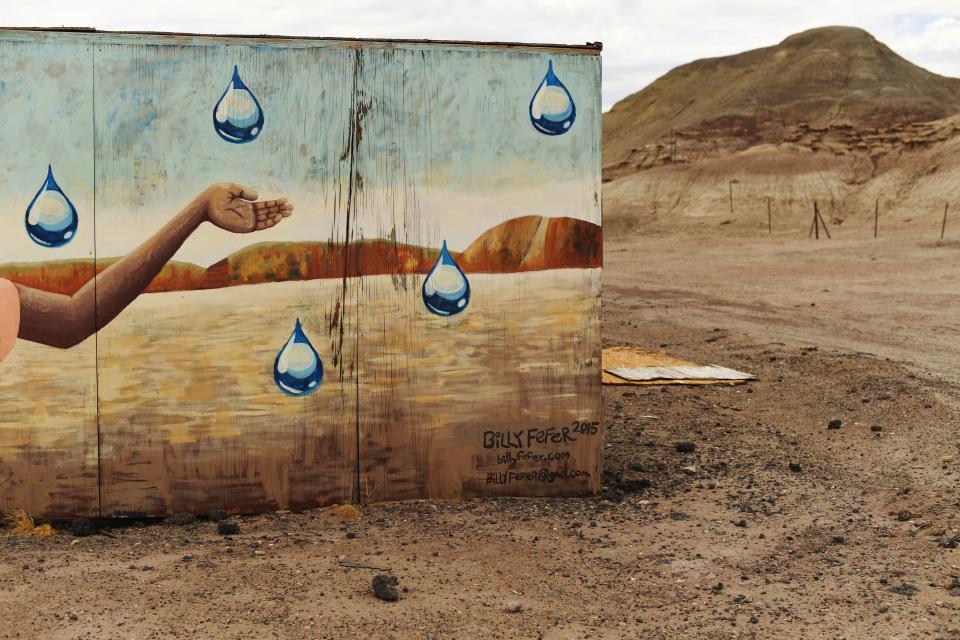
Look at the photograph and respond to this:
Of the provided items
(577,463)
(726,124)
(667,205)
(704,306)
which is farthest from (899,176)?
(577,463)

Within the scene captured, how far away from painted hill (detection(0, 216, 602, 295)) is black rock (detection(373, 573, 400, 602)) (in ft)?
5.43

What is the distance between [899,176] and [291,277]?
46.4 meters

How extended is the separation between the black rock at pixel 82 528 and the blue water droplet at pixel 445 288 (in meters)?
2.06

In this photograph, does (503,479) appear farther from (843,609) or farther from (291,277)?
(843,609)

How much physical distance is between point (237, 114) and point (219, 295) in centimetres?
93

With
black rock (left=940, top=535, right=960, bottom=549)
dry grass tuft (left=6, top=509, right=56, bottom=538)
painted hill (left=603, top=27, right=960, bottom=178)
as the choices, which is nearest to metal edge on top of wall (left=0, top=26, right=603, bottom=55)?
dry grass tuft (left=6, top=509, right=56, bottom=538)

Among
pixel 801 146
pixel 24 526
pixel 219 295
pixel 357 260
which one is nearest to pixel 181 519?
pixel 24 526

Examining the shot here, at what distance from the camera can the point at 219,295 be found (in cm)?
522

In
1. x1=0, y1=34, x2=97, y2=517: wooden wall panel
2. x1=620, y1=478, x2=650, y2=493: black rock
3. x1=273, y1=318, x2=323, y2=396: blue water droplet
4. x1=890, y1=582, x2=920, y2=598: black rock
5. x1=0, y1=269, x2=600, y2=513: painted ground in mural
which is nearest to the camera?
x1=890, y1=582, x2=920, y2=598: black rock

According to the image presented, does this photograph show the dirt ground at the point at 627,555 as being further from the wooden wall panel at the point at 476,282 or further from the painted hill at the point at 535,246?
the painted hill at the point at 535,246

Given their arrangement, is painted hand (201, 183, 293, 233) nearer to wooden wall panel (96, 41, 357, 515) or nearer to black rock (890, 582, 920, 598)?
wooden wall panel (96, 41, 357, 515)

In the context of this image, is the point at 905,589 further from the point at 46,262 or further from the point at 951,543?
the point at 46,262

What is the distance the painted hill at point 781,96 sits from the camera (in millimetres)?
62312

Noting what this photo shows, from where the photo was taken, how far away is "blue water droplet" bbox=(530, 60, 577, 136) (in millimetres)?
5453
